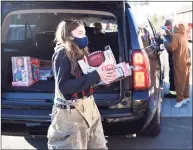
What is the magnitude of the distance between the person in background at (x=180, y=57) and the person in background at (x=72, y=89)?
324 cm

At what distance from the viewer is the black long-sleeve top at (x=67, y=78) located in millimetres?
2557

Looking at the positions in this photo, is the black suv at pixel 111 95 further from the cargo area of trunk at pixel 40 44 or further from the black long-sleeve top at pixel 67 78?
the black long-sleeve top at pixel 67 78

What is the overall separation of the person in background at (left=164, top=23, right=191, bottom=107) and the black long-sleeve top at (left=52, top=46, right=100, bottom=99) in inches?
135

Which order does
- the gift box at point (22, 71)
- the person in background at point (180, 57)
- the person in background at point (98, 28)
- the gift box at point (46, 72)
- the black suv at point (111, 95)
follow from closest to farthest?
the black suv at point (111, 95), the gift box at point (22, 71), the gift box at point (46, 72), the person in background at point (98, 28), the person in background at point (180, 57)

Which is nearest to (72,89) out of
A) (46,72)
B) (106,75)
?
(106,75)

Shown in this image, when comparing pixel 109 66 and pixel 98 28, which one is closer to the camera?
pixel 109 66

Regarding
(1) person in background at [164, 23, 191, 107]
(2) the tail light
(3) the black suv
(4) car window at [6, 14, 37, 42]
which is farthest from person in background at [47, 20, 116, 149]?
(1) person in background at [164, 23, 191, 107]

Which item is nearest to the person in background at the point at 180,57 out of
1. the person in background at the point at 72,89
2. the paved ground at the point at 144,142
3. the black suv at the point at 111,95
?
the paved ground at the point at 144,142

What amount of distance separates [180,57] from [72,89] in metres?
3.58

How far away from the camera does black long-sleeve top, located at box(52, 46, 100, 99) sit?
256 centimetres

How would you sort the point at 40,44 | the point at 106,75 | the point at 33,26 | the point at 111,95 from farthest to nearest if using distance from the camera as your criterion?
1. the point at 33,26
2. the point at 40,44
3. the point at 111,95
4. the point at 106,75

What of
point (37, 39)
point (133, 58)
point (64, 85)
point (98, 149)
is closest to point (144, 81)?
point (133, 58)

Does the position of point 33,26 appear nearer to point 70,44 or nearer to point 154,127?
point 154,127

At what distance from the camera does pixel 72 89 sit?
2.58 meters
